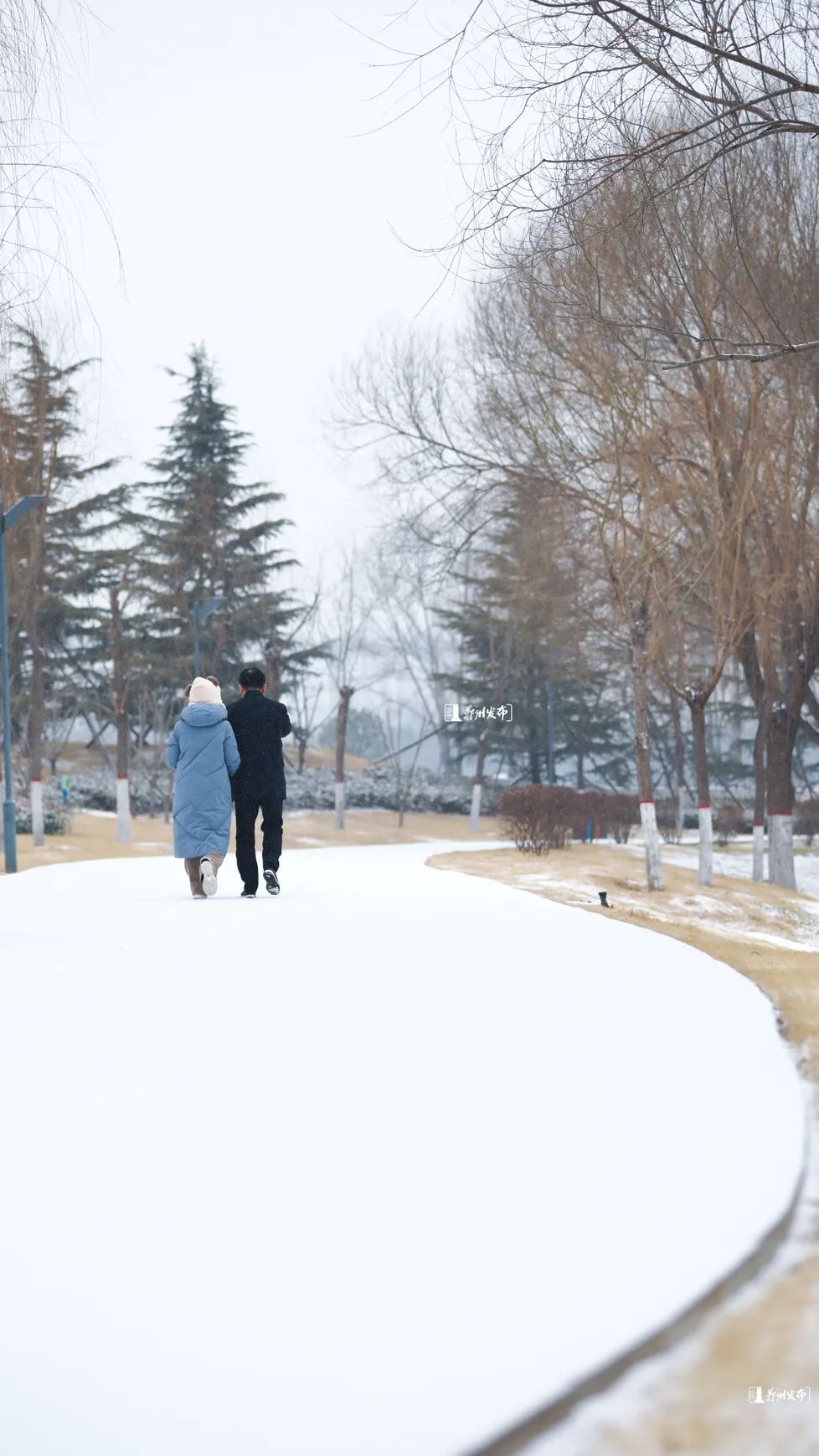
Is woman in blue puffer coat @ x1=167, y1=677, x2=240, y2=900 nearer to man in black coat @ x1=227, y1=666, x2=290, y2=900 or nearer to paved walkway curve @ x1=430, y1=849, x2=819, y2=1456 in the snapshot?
man in black coat @ x1=227, y1=666, x2=290, y2=900

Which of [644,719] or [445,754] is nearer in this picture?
[644,719]

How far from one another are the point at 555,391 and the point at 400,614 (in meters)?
32.2

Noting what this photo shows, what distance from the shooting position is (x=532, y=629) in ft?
104

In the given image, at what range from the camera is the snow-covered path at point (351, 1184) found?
10.2ft

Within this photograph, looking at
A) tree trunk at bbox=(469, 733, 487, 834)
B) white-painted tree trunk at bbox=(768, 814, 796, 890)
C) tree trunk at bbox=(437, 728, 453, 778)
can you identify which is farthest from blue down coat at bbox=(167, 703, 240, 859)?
tree trunk at bbox=(437, 728, 453, 778)

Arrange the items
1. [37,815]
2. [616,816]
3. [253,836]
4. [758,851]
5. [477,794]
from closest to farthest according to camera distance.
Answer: [253,836] < [37,815] < [758,851] < [616,816] < [477,794]

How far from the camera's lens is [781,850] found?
2531 cm

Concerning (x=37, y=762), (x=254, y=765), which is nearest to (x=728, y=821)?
(x=37, y=762)

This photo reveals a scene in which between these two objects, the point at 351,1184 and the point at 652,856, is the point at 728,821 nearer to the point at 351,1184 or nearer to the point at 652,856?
the point at 652,856

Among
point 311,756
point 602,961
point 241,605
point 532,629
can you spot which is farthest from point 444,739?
point 602,961

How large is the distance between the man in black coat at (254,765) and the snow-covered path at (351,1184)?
3411 millimetres

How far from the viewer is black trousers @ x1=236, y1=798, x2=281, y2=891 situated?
11750mm

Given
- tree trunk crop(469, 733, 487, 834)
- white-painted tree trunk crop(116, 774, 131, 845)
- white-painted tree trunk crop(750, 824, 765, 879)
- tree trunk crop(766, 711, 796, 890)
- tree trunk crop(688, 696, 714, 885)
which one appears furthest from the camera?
tree trunk crop(469, 733, 487, 834)

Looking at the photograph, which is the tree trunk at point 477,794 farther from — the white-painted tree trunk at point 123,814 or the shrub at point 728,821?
the white-painted tree trunk at point 123,814
